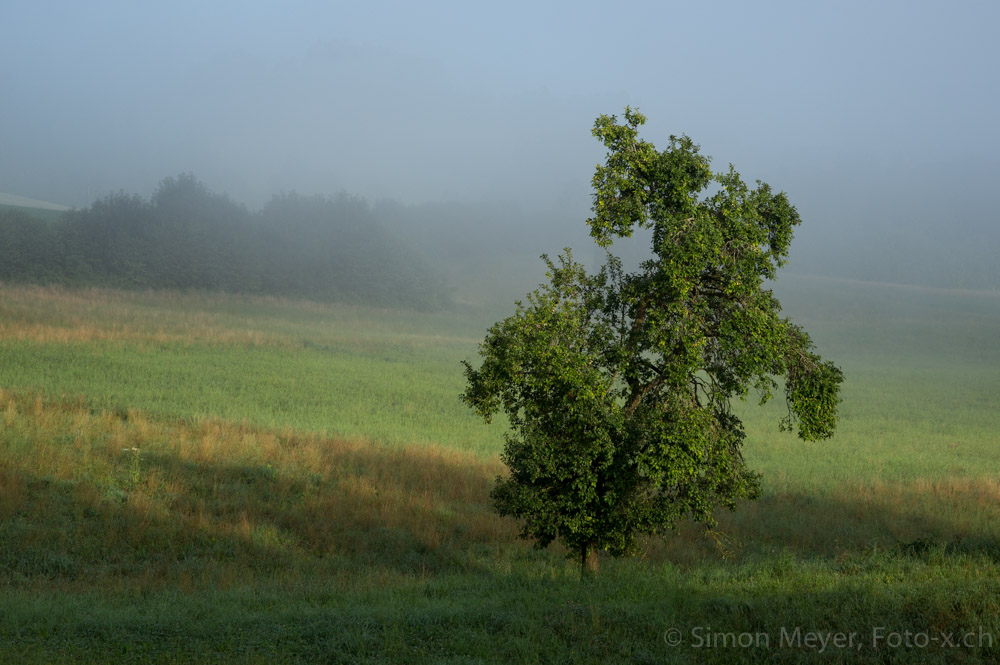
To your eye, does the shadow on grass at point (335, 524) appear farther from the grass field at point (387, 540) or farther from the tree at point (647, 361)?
Result: the tree at point (647, 361)

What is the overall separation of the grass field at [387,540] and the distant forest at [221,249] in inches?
2200

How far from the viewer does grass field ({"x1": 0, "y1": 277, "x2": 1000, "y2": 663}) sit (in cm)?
904

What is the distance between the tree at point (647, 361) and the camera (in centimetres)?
1205

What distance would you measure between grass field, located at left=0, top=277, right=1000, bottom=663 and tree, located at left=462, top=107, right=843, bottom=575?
4.84 ft

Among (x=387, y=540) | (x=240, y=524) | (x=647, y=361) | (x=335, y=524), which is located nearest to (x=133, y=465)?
(x=240, y=524)

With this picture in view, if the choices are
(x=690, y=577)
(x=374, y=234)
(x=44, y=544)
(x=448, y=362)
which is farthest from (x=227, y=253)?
(x=690, y=577)

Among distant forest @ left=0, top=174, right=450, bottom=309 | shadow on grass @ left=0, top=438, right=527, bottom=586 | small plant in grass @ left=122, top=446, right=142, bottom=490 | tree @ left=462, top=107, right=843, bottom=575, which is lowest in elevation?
shadow on grass @ left=0, top=438, right=527, bottom=586

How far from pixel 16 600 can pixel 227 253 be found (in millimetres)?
100300

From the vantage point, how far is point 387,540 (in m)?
17.2

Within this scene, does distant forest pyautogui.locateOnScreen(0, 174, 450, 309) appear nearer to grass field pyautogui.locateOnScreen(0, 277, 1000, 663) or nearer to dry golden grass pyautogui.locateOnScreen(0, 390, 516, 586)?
grass field pyautogui.locateOnScreen(0, 277, 1000, 663)

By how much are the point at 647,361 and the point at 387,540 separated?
8304 mm

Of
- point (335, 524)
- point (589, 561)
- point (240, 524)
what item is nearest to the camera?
point (589, 561)

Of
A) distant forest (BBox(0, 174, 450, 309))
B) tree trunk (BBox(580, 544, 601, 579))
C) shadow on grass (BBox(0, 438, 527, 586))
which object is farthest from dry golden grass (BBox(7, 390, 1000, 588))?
distant forest (BBox(0, 174, 450, 309))

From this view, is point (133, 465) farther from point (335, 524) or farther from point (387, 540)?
point (387, 540)
